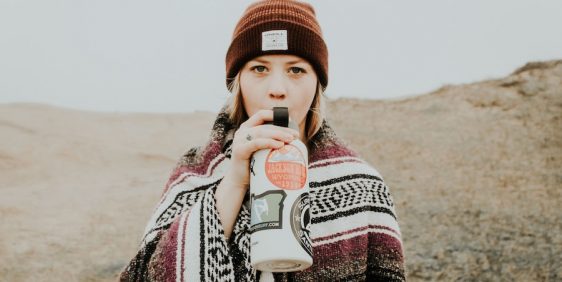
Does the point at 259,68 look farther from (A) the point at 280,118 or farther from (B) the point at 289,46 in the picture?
(A) the point at 280,118

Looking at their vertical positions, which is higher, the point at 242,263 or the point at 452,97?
the point at 452,97

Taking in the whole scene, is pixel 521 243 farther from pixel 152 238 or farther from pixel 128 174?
pixel 128 174

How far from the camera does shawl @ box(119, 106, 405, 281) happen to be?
5.16 ft

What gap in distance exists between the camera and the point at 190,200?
1.80 meters

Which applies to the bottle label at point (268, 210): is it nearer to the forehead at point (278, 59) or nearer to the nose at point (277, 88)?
the nose at point (277, 88)

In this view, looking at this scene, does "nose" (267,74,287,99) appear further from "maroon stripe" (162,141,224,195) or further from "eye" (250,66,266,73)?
"maroon stripe" (162,141,224,195)

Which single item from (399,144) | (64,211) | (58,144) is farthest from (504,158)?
(58,144)

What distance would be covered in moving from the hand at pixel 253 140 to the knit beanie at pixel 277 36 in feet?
1.19

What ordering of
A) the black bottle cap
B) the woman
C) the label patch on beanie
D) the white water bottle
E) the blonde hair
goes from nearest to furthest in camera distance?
the white water bottle, the black bottle cap, the woman, the label patch on beanie, the blonde hair

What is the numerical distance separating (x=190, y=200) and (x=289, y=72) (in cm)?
48

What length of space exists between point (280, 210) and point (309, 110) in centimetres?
67

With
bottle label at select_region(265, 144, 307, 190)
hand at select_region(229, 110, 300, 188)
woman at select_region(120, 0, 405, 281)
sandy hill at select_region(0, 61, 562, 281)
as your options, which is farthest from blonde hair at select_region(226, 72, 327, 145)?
sandy hill at select_region(0, 61, 562, 281)

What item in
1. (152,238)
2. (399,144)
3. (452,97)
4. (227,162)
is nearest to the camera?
(152,238)

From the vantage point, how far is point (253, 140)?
1400 millimetres
